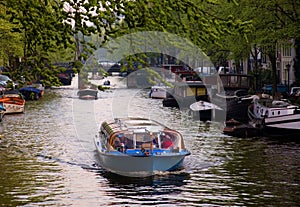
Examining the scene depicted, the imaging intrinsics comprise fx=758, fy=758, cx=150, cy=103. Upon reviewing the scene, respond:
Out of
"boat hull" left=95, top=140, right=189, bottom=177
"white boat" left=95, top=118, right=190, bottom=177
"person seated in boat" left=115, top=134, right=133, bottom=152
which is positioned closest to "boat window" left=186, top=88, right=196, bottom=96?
"white boat" left=95, top=118, right=190, bottom=177

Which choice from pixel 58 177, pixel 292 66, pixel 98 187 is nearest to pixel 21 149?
pixel 58 177

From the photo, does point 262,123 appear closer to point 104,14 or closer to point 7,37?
point 7,37

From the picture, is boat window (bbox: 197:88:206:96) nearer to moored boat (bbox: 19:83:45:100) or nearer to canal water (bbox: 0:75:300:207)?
moored boat (bbox: 19:83:45:100)

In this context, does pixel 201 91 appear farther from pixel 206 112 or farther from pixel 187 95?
pixel 206 112

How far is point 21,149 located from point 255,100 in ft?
58.2

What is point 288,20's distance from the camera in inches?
1820

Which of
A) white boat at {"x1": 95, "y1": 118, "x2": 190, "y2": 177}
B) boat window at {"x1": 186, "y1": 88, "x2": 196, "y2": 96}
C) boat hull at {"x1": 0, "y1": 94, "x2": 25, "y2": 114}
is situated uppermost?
boat window at {"x1": 186, "y1": 88, "x2": 196, "y2": 96}

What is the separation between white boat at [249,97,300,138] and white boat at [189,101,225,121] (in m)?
7.58

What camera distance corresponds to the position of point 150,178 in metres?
28.6

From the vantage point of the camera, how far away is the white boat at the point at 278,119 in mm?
40906

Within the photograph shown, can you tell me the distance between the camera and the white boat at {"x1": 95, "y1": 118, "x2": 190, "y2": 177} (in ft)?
95.6

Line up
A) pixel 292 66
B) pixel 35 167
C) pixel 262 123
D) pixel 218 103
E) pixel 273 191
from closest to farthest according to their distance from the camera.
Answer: pixel 273 191 < pixel 35 167 < pixel 262 123 < pixel 218 103 < pixel 292 66

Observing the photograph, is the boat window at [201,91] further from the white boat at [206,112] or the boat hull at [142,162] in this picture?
the boat hull at [142,162]

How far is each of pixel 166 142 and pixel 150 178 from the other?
244 cm
